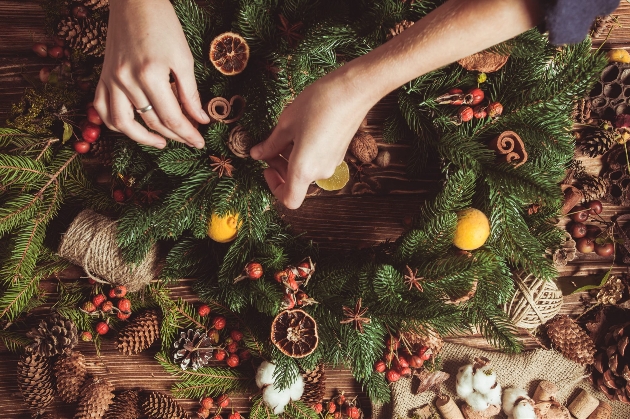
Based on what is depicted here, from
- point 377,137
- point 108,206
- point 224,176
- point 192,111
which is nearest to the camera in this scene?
point 192,111

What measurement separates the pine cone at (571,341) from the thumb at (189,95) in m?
1.32

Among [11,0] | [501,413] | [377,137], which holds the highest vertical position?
[11,0]

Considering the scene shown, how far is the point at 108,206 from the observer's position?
1441 millimetres

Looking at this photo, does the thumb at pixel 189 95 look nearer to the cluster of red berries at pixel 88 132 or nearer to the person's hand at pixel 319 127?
the person's hand at pixel 319 127

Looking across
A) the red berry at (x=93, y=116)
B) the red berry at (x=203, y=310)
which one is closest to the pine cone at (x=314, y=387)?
the red berry at (x=203, y=310)

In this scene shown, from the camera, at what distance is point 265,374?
145cm

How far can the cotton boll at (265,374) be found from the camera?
144 cm

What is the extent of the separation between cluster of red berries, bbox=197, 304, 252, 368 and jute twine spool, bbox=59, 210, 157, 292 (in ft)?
0.90

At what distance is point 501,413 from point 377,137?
103 centimetres

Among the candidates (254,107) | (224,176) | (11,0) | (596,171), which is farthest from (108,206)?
(596,171)

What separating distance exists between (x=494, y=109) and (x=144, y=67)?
898mm

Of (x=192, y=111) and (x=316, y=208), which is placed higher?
(x=192, y=111)

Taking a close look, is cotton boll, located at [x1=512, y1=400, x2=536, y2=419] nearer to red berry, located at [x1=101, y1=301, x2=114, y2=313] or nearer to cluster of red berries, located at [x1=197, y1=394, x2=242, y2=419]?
cluster of red berries, located at [x1=197, y1=394, x2=242, y2=419]

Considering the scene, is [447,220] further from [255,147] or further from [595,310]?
[595,310]
